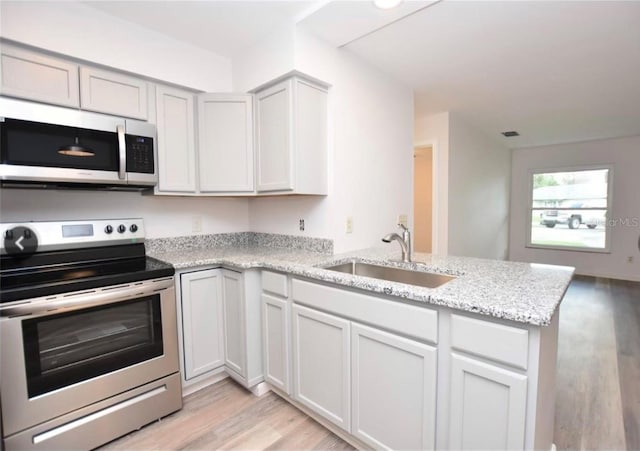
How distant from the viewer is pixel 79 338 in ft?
5.19

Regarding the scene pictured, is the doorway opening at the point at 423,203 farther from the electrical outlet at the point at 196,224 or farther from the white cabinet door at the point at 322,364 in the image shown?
the white cabinet door at the point at 322,364

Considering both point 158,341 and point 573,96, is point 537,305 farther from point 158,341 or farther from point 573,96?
point 573,96

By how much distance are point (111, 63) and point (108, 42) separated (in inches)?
5.2

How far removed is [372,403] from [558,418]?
4.19ft

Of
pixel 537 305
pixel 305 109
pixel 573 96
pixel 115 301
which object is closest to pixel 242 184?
pixel 305 109

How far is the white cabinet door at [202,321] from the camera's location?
6.64 feet

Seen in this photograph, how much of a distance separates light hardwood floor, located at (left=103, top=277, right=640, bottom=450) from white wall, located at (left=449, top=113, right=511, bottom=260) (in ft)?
5.51

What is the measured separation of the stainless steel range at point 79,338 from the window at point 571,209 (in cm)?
678

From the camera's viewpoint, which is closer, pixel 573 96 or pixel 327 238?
pixel 327 238

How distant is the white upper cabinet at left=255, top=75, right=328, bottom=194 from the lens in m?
2.10

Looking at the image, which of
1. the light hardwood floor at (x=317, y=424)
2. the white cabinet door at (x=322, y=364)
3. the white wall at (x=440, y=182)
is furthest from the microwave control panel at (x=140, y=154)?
the white wall at (x=440, y=182)

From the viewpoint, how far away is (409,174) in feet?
10.0

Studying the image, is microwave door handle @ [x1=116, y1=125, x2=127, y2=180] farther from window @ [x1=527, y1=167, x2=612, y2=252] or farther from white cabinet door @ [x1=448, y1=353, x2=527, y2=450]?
window @ [x1=527, y1=167, x2=612, y2=252]

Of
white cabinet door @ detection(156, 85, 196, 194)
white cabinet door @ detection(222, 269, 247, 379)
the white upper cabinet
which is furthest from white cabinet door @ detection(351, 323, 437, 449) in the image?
white cabinet door @ detection(156, 85, 196, 194)
